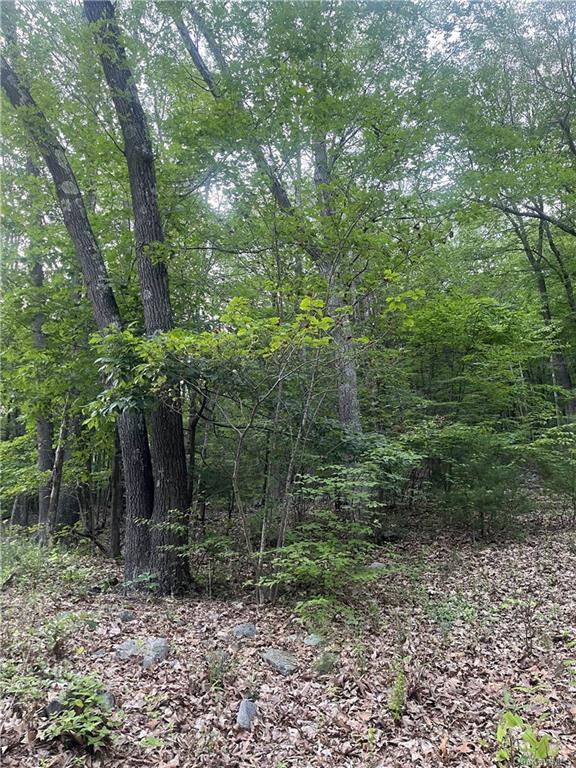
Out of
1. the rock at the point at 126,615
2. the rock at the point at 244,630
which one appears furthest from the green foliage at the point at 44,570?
the rock at the point at 244,630

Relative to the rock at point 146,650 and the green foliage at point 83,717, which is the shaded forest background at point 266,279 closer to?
the rock at point 146,650

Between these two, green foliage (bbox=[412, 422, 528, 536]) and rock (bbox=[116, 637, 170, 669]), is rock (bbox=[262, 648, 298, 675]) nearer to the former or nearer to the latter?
rock (bbox=[116, 637, 170, 669])

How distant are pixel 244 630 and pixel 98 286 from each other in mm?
4504

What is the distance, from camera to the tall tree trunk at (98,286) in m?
5.57

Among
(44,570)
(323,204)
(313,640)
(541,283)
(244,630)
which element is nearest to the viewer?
Result: (313,640)

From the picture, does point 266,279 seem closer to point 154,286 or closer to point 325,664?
point 154,286

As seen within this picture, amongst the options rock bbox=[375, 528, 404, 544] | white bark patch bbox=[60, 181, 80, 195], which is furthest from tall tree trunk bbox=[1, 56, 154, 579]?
rock bbox=[375, 528, 404, 544]

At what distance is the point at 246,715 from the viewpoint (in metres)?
2.91

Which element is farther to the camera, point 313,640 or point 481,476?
point 481,476

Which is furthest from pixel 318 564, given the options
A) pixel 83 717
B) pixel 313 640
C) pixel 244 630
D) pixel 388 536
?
pixel 388 536

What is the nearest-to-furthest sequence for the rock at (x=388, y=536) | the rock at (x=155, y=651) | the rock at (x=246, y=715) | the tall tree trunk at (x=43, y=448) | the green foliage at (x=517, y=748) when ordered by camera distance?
the green foliage at (x=517, y=748) → the rock at (x=246, y=715) → the rock at (x=155, y=651) → the rock at (x=388, y=536) → the tall tree trunk at (x=43, y=448)

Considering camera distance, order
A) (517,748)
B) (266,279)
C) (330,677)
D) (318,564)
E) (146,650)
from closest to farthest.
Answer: (517,748)
(330,677)
(146,650)
(318,564)
(266,279)

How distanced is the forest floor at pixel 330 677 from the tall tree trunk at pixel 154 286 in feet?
2.12

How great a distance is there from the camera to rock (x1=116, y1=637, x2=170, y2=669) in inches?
139
